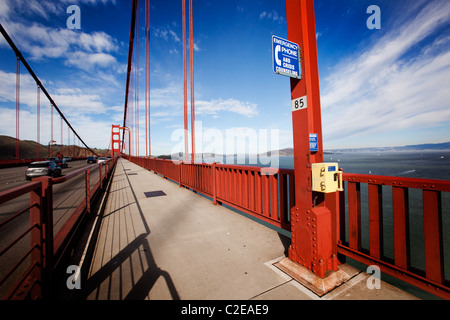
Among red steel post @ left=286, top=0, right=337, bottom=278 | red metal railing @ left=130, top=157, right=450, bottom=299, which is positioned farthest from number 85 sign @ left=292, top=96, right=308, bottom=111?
red metal railing @ left=130, top=157, right=450, bottom=299

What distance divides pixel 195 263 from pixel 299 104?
2488 mm

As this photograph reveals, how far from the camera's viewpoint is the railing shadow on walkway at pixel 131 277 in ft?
7.14

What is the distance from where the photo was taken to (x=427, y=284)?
197 cm

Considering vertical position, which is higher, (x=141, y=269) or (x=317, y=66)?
(x=317, y=66)

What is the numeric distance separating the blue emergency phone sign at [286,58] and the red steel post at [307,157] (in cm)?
8

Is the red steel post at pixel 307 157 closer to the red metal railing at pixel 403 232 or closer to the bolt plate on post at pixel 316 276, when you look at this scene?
the bolt plate on post at pixel 316 276

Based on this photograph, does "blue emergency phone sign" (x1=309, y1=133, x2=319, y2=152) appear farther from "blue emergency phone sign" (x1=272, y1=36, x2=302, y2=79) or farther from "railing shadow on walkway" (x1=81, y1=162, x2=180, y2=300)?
"railing shadow on walkway" (x1=81, y1=162, x2=180, y2=300)

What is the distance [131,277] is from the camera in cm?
247

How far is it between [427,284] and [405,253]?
0.28m

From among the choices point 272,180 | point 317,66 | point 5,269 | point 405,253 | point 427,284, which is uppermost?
point 317,66

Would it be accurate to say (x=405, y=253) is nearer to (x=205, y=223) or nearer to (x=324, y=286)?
(x=324, y=286)

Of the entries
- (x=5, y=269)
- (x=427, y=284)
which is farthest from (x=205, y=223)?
(x=427, y=284)

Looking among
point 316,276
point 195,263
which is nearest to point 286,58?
point 316,276
